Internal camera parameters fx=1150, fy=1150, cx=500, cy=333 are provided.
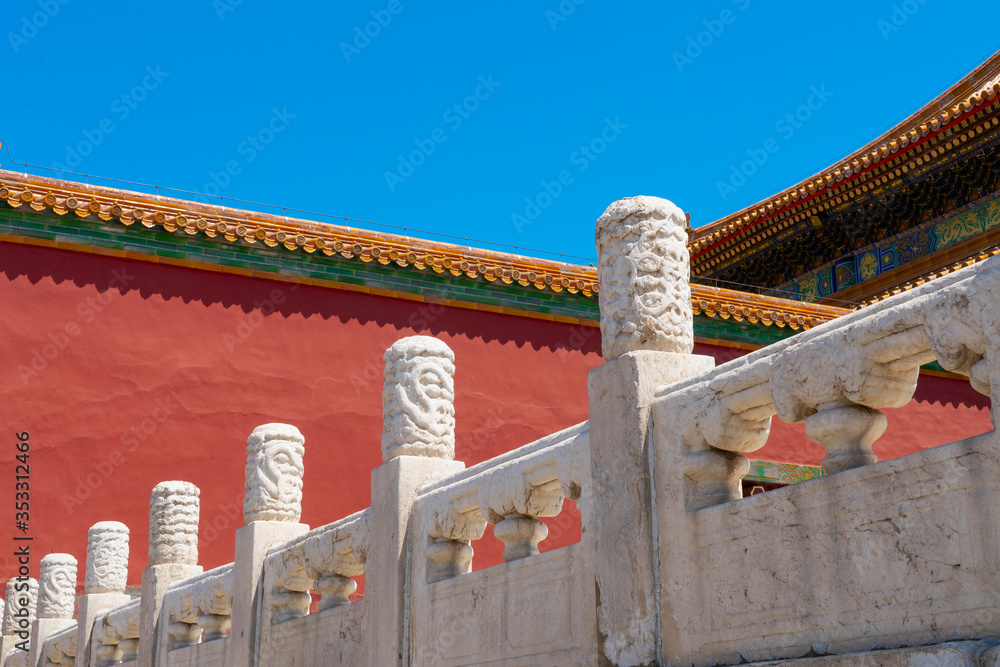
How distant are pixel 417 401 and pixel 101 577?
4050 millimetres

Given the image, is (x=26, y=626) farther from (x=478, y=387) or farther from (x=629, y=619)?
(x=629, y=619)

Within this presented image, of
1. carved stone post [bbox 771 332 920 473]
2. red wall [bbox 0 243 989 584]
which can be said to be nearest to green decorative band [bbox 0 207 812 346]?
red wall [bbox 0 243 989 584]

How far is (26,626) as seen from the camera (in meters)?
8.73

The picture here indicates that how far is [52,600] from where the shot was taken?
8398mm

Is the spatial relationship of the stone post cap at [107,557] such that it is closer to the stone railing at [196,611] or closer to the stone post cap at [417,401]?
the stone railing at [196,611]

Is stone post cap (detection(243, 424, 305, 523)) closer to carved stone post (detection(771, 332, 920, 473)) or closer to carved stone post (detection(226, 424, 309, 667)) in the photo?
carved stone post (detection(226, 424, 309, 667))

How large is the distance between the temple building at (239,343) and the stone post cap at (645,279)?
580cm

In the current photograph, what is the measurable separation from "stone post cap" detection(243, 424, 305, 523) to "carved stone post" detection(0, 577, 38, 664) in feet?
10.4

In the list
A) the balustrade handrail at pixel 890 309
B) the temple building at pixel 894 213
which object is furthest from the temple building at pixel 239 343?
the balustrade handrail at pixel 890 309

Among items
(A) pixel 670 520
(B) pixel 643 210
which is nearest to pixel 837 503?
(A) pixel 670 520

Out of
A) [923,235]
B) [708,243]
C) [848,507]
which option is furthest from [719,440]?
[708,243]

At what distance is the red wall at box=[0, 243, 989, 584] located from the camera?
8.66 metres

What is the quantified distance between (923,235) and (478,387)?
21.4 ft

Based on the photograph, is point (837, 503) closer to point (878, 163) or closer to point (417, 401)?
point (417, 401)
